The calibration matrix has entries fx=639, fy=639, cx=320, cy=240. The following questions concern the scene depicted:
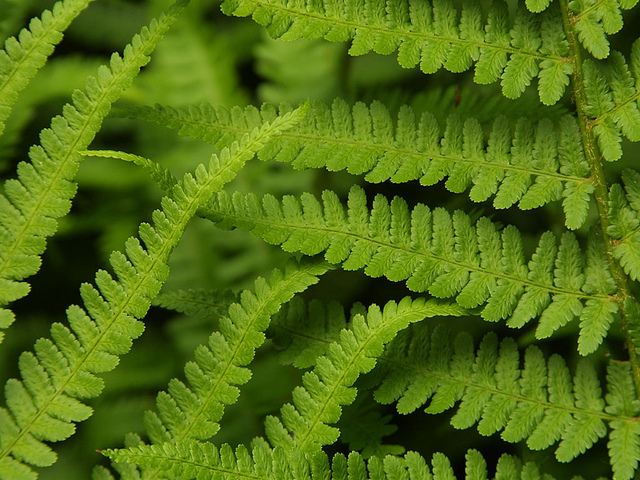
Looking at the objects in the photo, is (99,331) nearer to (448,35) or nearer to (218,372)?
(218,372)

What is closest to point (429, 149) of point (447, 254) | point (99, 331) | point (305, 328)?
point (447, 254)

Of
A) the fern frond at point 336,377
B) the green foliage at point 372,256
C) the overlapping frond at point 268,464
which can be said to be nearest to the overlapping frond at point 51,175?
the green foliage at point 372,256

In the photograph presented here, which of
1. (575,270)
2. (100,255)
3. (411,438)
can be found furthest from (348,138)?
(100,255)

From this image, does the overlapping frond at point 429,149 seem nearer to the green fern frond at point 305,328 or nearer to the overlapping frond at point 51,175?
the overlapping frond at point 51,175

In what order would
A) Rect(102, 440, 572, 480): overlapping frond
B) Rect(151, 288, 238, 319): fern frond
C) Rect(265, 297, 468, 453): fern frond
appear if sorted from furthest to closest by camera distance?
Rect(151, 288, 238, 319): fern frond < Rect(265, 297, 468, 453): fern frond < Rect(102, 440, 572, 480): overlapping frond

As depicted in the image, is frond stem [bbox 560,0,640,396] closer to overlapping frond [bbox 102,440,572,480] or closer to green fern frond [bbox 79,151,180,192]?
overlapping frond [bbox 102,440,572,480]

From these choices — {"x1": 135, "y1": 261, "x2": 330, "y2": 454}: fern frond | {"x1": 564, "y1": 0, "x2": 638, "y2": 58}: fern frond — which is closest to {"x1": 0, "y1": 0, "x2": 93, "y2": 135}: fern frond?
{"x1": 135, "y1": 261, "x2": 330, "y2": 454}: fern frond
